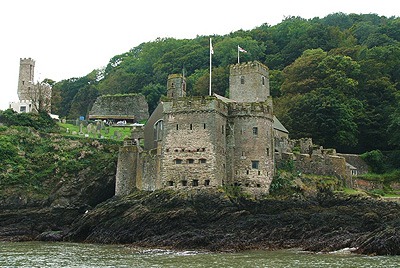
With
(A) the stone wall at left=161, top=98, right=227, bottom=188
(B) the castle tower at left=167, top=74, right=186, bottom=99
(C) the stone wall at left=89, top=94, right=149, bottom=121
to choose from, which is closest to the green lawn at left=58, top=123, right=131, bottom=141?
(C) the stone wall at left=89, top=94, right=149, bottom=121

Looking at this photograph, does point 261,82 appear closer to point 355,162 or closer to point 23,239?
point 355,162

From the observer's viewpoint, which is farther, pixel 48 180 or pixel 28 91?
pixel 28 91

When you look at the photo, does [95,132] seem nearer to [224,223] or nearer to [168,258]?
[224,223]

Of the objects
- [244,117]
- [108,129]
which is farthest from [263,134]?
[108,129]

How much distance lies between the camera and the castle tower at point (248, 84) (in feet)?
158

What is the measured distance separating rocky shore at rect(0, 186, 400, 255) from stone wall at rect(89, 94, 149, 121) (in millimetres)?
26182

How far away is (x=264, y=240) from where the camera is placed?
33969mm

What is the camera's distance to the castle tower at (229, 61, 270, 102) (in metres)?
48.1

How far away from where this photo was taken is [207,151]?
39.4 meters

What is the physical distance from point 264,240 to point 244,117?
10695mm

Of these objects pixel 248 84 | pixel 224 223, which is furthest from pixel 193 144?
pixel 248 84

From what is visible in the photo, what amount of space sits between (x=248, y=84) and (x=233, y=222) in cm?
1561

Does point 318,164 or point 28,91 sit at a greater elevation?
point 28,91

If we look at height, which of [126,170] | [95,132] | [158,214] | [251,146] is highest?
[95,132]
